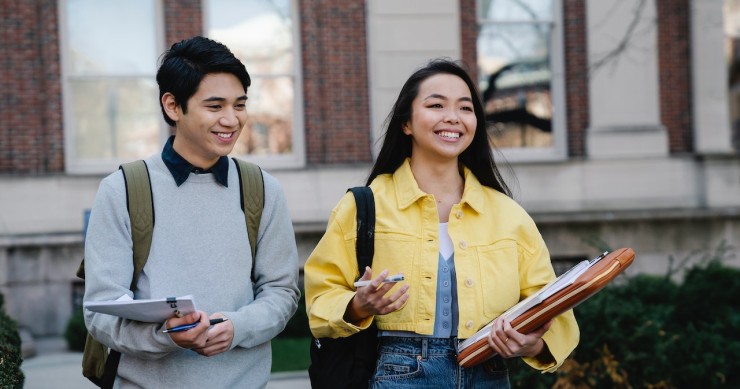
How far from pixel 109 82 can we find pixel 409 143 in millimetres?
8052

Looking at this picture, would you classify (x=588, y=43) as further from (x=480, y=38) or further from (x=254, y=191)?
(x=254, y=191)

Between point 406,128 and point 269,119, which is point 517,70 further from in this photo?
point 406,128

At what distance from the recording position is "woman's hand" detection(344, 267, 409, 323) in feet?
9.34

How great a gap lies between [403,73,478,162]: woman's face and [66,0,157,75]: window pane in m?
7.99

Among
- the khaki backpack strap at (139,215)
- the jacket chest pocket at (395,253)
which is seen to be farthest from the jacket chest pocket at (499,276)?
the khaki backpack strap at (139,215)

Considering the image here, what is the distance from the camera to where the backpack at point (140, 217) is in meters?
2.94

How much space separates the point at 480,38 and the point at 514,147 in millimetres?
1501

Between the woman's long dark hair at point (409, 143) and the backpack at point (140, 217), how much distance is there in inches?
21.9

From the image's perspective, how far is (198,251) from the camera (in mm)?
3002

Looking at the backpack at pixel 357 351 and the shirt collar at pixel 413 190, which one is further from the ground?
the shirt collar at pixel 413 190

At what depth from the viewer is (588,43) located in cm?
1135

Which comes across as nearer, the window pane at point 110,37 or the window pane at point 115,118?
the window pane at point 110,37

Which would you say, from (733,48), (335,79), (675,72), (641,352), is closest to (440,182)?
(641,352)

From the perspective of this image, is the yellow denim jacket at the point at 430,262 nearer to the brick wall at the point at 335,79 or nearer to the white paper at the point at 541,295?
the white paper at the point at 541,295
